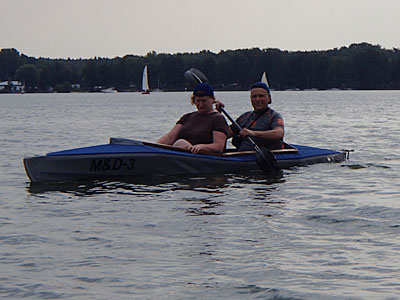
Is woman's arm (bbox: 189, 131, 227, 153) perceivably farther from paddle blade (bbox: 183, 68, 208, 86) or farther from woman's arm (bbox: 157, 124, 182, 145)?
paddle blade (bbox: 183, 68, 208, 86)

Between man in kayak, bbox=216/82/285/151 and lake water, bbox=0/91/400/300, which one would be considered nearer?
lake water, bbox=0/91/400/300

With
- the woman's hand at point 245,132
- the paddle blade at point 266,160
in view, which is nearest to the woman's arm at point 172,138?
the woman's hand at point 245,132

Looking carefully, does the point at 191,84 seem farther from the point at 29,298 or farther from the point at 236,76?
the point at 236,76

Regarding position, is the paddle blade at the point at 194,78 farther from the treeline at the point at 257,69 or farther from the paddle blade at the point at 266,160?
the treeline at the point at 257,69

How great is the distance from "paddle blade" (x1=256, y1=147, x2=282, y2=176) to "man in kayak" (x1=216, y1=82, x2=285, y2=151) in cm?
22

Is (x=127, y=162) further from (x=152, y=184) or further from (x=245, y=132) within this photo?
(x=245, y=132)

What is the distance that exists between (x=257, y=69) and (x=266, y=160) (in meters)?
140

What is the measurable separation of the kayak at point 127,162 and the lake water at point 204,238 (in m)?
0.17

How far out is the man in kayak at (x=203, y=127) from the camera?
1193cm

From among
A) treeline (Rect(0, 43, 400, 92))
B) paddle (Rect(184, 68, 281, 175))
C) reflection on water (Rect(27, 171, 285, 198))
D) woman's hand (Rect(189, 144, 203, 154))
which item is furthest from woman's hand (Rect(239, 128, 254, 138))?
treeline (Rect(0, 43, 400, 92))

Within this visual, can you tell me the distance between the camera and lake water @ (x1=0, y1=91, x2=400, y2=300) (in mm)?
5895

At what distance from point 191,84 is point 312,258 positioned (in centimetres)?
797

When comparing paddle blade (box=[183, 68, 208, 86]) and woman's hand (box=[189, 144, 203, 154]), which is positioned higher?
paddle blade (box=[183, 68, 208, 86])

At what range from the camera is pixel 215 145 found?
1200 centimetres
